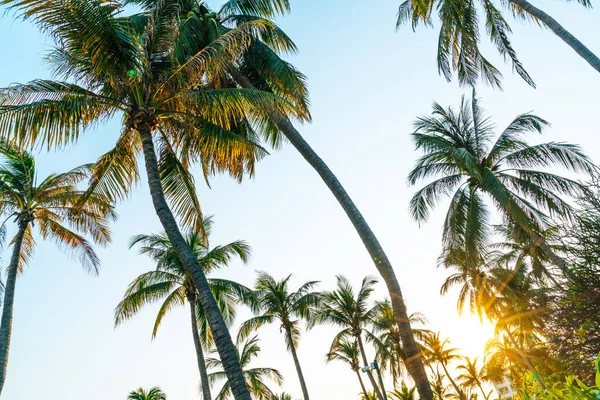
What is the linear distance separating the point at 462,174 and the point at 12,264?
56.0 ft

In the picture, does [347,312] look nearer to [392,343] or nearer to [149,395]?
[392,343]

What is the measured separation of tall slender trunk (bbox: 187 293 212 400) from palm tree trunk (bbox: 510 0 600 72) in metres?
16.2

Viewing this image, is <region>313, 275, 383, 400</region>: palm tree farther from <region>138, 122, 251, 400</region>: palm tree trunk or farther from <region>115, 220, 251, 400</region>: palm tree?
<region>138, 122, 251, 400</region>: palm tree trunk

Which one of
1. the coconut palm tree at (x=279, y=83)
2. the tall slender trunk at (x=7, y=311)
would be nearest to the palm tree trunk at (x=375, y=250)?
the coconut palm tree at (x=279, y=83)

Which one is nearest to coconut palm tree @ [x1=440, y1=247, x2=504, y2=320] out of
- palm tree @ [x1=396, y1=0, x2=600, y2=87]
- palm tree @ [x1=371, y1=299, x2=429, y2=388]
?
palm tree @ [x1=371, y1=299, x2=429, y2=388]

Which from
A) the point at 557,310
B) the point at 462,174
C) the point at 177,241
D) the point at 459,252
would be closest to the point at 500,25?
the point at 462,174

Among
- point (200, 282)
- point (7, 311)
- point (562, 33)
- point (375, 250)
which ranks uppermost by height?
point (562, 33)

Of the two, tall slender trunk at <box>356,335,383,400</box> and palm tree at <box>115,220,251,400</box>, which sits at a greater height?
palm tree at <box>115,220,251,400</box>

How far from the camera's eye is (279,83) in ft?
38.5

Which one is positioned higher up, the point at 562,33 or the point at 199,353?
the point at 562,33

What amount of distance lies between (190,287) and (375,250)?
11741 millimetres

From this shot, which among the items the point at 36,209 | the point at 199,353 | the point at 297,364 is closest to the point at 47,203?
the point at 36,209

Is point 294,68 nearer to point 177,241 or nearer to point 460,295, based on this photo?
point 177,241

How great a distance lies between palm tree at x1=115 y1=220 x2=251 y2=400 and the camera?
57.0ft
